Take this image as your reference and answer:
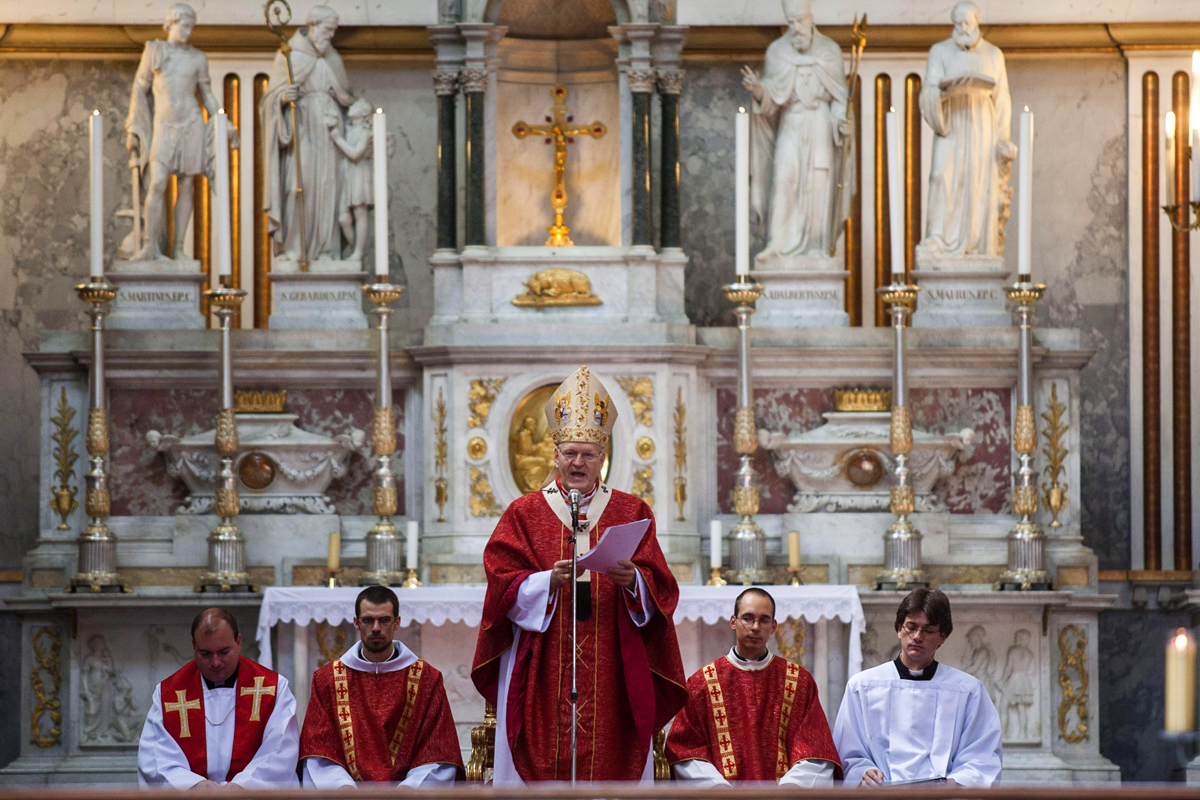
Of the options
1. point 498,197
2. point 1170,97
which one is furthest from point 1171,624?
point 498,197

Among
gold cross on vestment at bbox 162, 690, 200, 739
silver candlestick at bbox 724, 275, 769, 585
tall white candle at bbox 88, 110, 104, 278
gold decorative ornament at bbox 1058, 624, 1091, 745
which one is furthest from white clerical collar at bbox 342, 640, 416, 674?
gold decorative ornament at bbox 1058, 624, 1091, 745

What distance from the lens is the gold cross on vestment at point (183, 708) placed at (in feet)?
20.7

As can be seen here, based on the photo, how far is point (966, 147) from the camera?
9.30 m

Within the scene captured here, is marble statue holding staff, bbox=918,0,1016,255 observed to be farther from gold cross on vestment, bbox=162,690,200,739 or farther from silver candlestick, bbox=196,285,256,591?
gold cross on vestment, bbox=162,690,200,739

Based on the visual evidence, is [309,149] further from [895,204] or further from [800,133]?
[895,204]

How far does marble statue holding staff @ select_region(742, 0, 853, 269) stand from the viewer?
9.27 m

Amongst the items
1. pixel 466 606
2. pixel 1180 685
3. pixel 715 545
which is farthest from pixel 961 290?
pixel 1180 685

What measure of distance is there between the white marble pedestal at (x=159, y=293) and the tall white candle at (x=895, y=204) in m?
3.55

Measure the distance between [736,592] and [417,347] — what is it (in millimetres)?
2068

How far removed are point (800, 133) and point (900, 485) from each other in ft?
6.42

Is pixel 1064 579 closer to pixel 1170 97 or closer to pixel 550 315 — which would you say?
pixel 550 315

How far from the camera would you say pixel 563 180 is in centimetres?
988

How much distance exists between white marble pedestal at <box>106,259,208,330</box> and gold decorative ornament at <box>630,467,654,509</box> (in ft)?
7.98

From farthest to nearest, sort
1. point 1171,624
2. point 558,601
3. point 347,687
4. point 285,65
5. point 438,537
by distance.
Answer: point 1171,624
point 285,65
point 438,537
point 347,687
point 558,601
